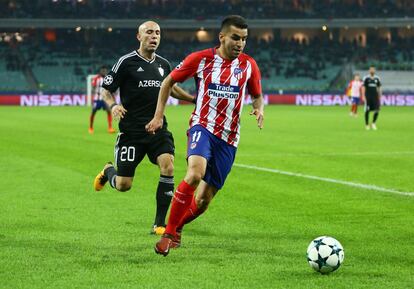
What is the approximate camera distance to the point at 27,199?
12641 mm

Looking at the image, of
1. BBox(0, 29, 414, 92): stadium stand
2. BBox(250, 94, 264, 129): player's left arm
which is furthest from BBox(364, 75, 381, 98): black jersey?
BBox(0, 29, 414, 92): stadium stand

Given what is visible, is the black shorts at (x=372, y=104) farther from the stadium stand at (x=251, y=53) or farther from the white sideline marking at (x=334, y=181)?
the stadium stand at (x=251, y=53)

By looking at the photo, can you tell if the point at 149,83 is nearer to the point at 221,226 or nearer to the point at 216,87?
the point at 216,87

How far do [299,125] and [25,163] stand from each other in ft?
55.8

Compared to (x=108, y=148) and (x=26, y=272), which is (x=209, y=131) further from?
(x=108, y=148)

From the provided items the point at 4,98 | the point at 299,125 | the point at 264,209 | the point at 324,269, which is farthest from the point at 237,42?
the point at 4,98

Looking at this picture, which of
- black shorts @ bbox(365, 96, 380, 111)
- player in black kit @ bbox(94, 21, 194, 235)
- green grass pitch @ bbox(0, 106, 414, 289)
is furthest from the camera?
black shorts @ bbox(365, 96, 380, 111)

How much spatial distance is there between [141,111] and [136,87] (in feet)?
0.91

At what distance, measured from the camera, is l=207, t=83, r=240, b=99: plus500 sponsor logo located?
8.55 meters

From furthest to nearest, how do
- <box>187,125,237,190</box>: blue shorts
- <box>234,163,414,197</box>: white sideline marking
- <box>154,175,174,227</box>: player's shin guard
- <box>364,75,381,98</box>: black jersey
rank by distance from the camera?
<box>364,75,381,98</box>: black jersey < <box>234,163,414,197</box>: white sideline marking < <box>154,175,174,227</box>: player's shin guard < <box>187,125,237,190</box>: blue shorts

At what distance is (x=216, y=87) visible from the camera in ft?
28.1

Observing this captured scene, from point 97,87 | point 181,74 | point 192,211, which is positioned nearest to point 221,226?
point 192,211

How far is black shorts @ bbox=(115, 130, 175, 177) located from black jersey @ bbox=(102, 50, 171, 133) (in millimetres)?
99

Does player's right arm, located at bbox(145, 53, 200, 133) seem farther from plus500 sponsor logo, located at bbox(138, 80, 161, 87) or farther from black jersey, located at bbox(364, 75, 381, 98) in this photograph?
black jersey, located at bbox(364, 75, 381, 98)
